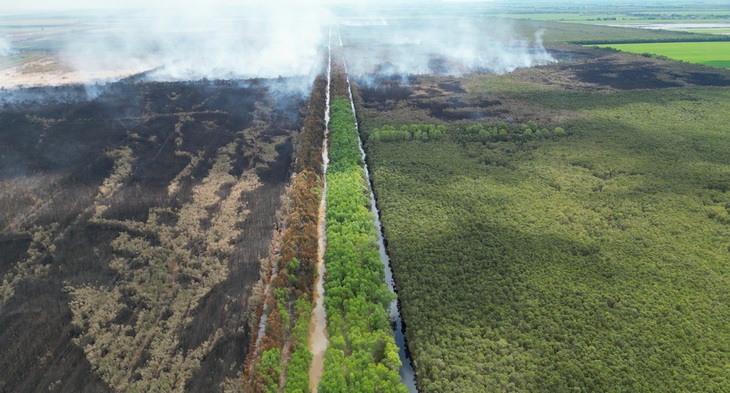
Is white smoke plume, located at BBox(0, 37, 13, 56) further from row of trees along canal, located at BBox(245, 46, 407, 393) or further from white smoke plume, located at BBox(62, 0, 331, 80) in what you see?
row of trees along canal, located at BBox(245, 46, 407, 393)

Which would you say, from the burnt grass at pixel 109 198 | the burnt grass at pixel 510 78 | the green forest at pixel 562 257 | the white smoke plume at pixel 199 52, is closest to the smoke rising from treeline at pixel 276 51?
the white smoke plume at pixel 199 52

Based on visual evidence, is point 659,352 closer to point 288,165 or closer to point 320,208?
point 320,208

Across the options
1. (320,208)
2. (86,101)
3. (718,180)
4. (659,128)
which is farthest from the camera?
(86,101)

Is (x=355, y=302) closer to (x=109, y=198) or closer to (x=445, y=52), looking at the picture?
(x=109, y=198)

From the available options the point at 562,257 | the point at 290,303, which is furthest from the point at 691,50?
the point at 290,303

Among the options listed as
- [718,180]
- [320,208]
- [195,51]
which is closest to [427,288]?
[320,208]
